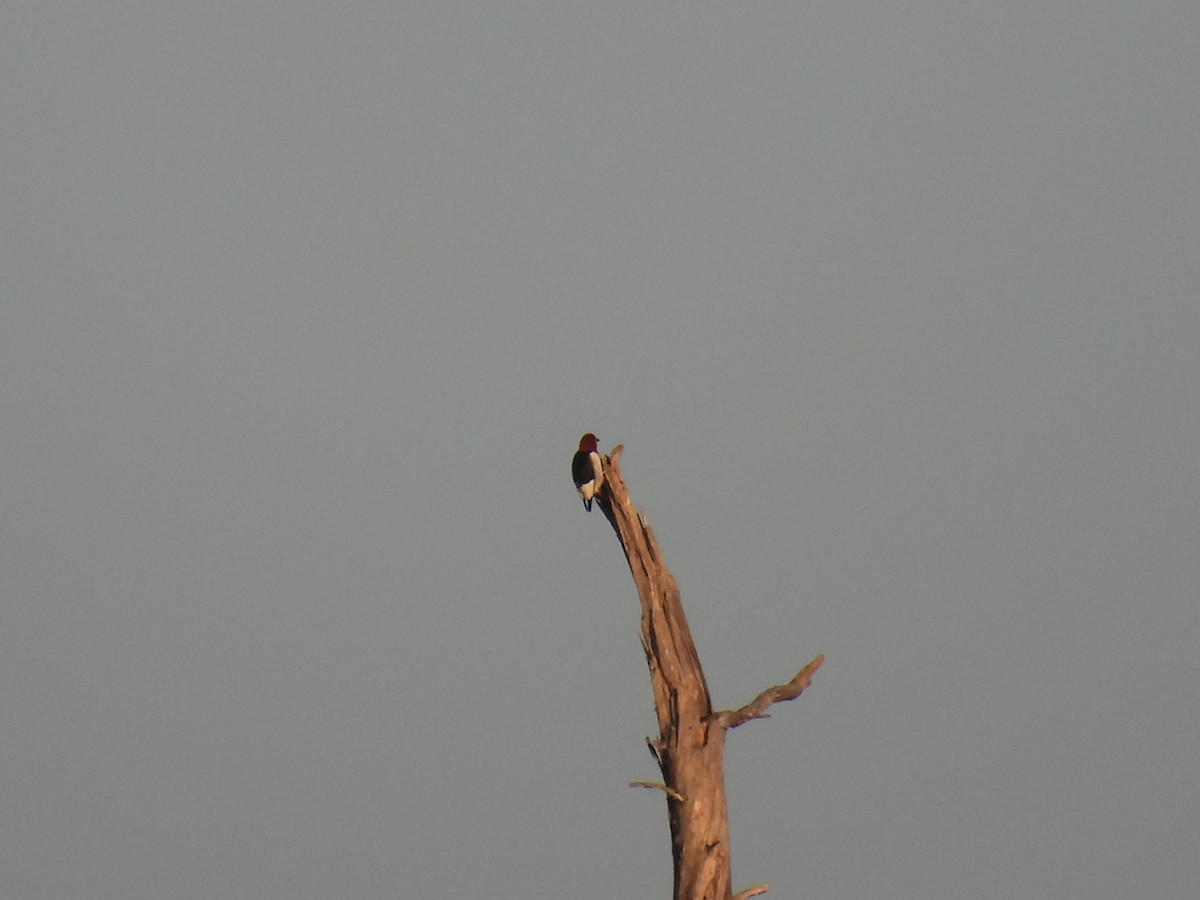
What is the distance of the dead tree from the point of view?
6.27 metres

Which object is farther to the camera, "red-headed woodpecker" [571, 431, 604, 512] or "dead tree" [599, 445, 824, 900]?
"red-headed woodpecker" [571, 431, 604, 512]

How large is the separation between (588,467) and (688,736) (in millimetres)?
1360

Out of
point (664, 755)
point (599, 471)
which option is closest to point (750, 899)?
point (664, 755)

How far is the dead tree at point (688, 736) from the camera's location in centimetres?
627

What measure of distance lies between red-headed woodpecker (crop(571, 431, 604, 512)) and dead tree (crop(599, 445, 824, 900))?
0.10m

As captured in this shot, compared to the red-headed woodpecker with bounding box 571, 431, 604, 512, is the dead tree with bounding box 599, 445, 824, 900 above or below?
below

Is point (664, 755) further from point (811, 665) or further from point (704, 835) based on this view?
point (811, 665)

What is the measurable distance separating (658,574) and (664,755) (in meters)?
0.85

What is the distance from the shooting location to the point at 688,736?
630 centimetres

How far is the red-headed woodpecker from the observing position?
21.4 ft

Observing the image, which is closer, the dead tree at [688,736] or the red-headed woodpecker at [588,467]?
the dead tree at [688,736]

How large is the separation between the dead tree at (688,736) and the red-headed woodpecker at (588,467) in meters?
0.10

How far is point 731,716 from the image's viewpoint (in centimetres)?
630

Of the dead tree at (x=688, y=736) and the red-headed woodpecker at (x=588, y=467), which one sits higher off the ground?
the red-headed woodpecker at (x=588, y=467)
